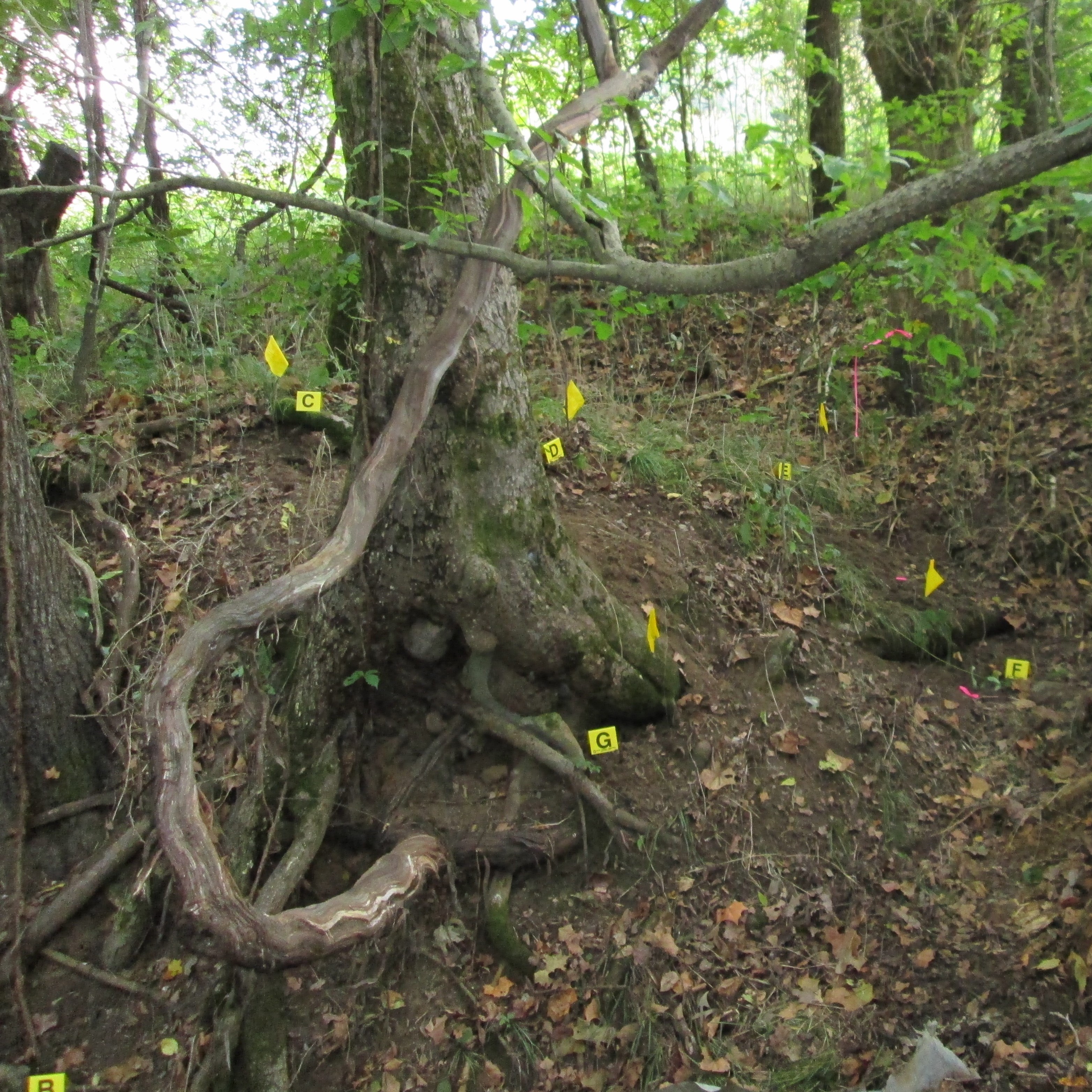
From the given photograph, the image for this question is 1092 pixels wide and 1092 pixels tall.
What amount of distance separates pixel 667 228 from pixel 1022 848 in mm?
6103

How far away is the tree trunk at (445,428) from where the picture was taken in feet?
11.8

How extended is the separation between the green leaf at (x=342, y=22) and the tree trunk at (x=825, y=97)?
5.93 metres

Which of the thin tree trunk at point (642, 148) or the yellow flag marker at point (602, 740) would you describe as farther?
Answer: the thin tree trunk at point (642, 148)

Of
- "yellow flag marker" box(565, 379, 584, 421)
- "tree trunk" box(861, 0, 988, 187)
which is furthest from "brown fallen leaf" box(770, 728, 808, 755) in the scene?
"tree trunk" box(861, 0, 988, 187)

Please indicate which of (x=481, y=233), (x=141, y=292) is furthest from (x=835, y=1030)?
(x=141, y=292)

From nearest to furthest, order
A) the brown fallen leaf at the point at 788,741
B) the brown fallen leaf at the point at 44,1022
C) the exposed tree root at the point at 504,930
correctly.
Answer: the brown fallen leaf at the point at 44,1022
the exposed tree root at the point at 504,930
the brown fallen leaf at the point at 788,741

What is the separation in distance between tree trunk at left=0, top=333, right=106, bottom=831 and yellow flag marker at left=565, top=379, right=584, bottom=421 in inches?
103

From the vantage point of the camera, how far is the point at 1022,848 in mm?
3629

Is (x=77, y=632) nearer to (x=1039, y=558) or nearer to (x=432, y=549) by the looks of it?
(x=432, y=549)

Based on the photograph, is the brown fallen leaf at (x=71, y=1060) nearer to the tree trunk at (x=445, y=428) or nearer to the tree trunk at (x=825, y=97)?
the tree trunk at (x=445, y=428)

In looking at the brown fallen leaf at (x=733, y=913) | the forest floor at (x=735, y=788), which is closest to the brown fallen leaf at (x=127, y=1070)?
the forest floor at (x=735, y=788)

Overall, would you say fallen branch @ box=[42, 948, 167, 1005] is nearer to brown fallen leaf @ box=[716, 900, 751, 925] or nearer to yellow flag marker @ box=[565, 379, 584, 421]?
brown fallen leaf @ box=[716, 900, 751, 925]

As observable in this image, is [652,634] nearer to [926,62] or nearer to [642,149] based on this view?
[642,149]

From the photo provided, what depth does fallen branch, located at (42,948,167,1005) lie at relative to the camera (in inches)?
131
